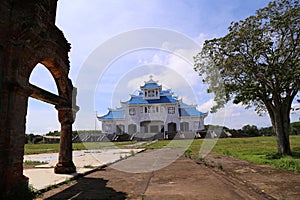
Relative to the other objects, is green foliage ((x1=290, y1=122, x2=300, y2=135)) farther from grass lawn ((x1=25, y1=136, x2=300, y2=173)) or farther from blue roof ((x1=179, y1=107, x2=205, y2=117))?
grass lawn ((x1=25, y1=136, x2=300, y2=173))

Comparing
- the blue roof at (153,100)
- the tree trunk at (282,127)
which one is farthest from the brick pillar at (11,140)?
the blue roof at (153,100)

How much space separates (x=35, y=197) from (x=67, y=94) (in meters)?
3.74

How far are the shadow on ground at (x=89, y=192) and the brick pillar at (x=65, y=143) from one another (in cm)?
105

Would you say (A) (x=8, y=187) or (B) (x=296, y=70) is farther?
(B) (x=296, y=70)

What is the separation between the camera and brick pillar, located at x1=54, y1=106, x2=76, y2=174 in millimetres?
7805

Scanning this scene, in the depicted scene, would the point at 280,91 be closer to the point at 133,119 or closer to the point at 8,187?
the point at 8,187

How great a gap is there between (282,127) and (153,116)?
27319mm

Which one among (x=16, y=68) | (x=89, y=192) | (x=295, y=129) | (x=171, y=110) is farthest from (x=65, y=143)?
(x=295, y=129)

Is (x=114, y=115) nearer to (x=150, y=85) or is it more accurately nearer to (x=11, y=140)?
(x=150, y=85)

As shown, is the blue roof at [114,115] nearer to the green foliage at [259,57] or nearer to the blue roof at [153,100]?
the blue roof at [153,100]

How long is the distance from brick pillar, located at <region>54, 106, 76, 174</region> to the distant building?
30225mm

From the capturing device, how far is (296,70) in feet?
35.2

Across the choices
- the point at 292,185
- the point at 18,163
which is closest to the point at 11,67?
the point at 18,163

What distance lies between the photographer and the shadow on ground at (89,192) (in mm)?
5255
